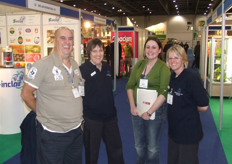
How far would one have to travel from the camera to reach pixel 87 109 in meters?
2.37

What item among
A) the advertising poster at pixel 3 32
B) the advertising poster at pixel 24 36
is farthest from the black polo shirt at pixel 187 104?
the advertising poster at pixel 3 32

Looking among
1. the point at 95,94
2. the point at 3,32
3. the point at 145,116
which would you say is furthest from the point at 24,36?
the point at 145,116

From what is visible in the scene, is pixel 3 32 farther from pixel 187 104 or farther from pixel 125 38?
pixel 125 38

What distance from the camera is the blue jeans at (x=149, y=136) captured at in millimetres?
2465

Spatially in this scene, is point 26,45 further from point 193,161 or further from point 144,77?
point 193,161

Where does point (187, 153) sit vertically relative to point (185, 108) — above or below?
below

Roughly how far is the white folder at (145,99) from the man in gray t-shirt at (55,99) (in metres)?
0.68

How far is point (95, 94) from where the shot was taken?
2.33m

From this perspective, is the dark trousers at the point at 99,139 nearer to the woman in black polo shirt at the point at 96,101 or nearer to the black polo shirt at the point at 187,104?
the woman in black polo shirt at the point at 96,101

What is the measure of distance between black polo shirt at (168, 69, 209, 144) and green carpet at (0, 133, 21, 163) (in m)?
2.52

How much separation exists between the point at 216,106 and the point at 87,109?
16.1 ft

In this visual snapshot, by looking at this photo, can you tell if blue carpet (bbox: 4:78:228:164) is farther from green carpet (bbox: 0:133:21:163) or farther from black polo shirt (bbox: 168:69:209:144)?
black polo shirt (bbox: 168:69:209:144)

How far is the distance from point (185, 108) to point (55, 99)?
1056 mm

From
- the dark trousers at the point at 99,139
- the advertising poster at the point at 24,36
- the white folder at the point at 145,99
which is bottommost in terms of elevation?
the dark trousers at the point at 99,139
